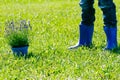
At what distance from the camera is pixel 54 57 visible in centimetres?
735

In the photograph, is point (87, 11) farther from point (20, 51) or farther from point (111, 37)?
point (20, 51)

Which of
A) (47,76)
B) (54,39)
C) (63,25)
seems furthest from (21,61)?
(63,25)

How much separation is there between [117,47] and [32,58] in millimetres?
1605

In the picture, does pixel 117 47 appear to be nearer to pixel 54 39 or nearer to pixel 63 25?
pixel 54 39

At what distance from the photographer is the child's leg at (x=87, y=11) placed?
26.8 ft

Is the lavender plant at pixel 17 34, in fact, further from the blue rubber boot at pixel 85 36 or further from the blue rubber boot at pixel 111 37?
the blue rubber boot at pixel 111 37

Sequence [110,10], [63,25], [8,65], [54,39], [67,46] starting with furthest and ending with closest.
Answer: [63,25] → [54,39] → [67,46] → [110,10] → [8,65]

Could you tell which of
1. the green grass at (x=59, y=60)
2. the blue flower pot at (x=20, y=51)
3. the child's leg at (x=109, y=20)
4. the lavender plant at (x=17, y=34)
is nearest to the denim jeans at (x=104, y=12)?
the child's leg at (x=109, y=20)

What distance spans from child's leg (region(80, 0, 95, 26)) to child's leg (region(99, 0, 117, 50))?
36cm

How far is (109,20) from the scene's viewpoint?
26.0 ft

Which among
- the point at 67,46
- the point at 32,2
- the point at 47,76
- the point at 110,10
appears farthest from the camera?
the point at 32,2

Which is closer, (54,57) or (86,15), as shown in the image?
(54,57)

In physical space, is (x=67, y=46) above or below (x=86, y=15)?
below

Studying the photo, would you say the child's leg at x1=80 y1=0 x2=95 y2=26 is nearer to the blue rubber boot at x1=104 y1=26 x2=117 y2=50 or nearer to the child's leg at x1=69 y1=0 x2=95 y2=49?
the child's leg at x1=69 y1=0 x2=95 y2=49
